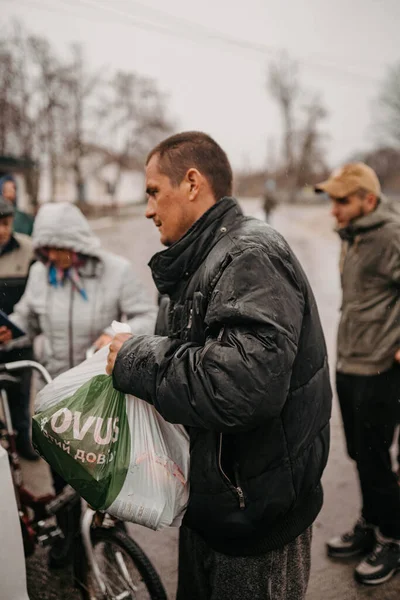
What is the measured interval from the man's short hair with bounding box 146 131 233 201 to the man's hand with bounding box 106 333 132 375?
17.8 inches

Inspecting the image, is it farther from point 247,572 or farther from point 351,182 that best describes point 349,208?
point 247,572

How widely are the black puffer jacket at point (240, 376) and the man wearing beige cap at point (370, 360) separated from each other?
107 centimetres

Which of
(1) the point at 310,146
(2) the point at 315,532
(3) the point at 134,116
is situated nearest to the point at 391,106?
(1) the point at 310,146

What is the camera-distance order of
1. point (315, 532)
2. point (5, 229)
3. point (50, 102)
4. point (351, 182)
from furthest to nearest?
point (50, 102)
point (5, 229)
point (315, 532)
point (351, 182)

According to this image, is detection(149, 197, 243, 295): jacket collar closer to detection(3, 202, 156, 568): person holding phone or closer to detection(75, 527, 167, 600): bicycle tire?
detection(3, 202, 156, 568): person holding phone

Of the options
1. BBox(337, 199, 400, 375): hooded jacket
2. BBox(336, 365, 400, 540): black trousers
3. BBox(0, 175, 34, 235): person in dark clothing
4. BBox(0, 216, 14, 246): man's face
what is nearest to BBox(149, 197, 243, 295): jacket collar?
BBox(337, 199, 400, 375): hooded jacket

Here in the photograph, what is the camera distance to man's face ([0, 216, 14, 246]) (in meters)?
3.12

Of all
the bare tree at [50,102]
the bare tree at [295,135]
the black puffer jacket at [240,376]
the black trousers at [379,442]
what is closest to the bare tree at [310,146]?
the bare tree at [295,135]

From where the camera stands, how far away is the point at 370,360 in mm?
2521

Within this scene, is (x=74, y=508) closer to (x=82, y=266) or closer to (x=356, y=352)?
(x=82, y=266)

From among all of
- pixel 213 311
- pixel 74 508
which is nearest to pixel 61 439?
pixel 213 311

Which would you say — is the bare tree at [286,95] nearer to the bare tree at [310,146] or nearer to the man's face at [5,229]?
the bare tree at [310,146]

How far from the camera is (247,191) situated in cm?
424

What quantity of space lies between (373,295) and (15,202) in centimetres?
276
